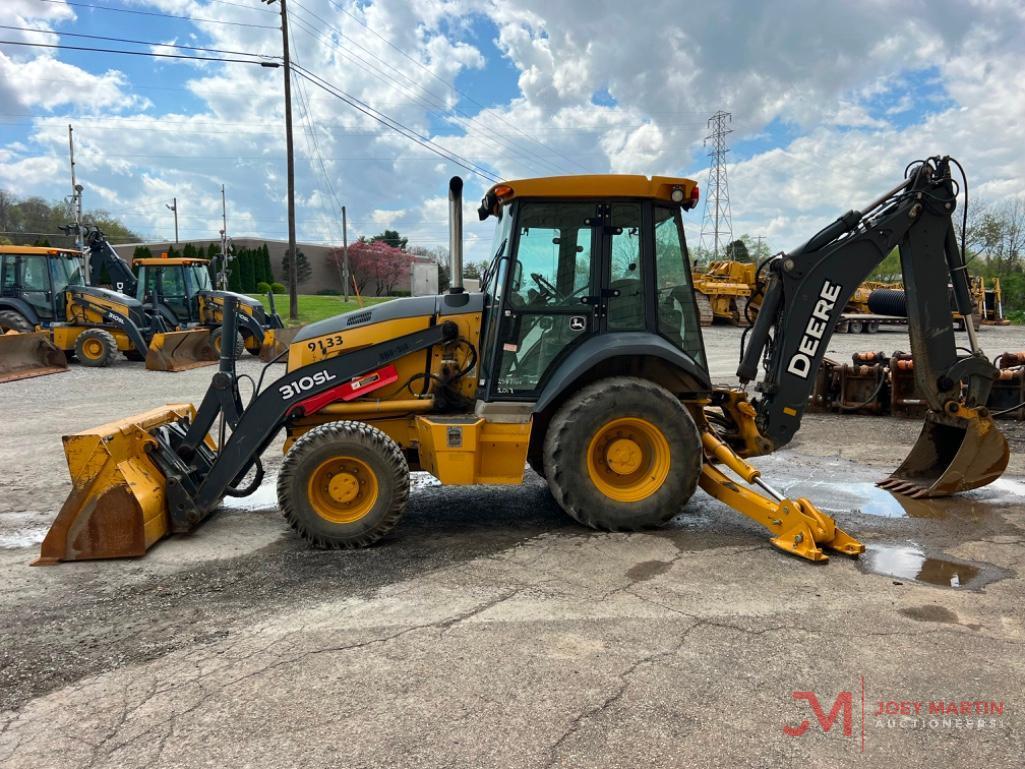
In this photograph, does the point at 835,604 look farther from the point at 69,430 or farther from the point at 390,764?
the point at 69,430

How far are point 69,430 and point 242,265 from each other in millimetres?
45399

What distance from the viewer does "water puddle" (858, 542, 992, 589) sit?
4.54 metres

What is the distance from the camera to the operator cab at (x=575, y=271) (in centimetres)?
534

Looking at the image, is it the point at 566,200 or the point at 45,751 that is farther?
the point at 566,200

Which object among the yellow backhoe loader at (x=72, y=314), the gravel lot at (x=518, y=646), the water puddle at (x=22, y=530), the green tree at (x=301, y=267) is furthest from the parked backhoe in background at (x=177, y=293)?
the green tree at (x=301, y=267)

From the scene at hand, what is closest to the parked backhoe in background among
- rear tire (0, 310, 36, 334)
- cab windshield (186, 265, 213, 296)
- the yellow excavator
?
cab windshield (186, 265, 213, 296)

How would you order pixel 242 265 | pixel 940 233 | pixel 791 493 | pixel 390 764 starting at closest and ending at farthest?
pixel 390 764 < pixel 940 233 < pixel 791 493 < pixel 242 265

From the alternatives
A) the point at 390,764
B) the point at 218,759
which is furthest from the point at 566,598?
the point at 218,759

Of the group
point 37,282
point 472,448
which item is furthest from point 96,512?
point 37,282

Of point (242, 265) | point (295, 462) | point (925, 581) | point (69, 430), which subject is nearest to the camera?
point (925, 581)

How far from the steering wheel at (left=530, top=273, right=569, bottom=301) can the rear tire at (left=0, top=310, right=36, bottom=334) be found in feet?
52.3

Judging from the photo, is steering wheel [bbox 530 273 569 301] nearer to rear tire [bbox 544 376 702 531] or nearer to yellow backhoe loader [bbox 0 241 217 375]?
rear tire [bbox 544 376 702 531]

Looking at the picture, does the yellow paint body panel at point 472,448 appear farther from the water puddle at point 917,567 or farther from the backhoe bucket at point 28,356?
the backhoe bucket at point 28,356

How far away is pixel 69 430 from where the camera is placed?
381 inches
